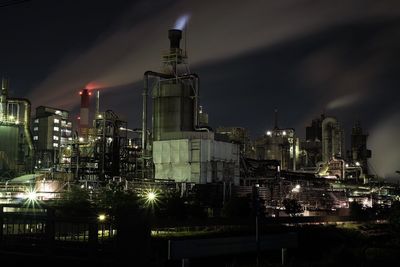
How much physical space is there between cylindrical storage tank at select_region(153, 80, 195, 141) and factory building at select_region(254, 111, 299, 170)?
42649 mm

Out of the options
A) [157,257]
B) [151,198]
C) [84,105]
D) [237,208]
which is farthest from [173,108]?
[157,257]

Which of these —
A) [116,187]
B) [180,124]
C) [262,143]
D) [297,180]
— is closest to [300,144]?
[262,143]

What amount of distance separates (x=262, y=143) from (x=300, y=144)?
746 inches

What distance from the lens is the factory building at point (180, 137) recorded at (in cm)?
5934

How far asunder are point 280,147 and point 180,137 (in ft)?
180

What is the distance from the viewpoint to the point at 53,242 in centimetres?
1519

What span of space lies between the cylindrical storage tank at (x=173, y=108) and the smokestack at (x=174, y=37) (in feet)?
19.6

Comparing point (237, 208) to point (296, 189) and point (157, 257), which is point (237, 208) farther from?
point (157, 257)

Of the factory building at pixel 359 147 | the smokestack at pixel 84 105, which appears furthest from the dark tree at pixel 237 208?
the factory building at pixel 359 147

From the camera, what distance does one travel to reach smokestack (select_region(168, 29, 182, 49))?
7112 centimetres

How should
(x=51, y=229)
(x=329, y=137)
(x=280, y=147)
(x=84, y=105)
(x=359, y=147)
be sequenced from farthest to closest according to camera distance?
(x=359, y=147) → (x=280, y=147) → (x=329, y=137) → (x=84, y=105) → (x=51, y=229)

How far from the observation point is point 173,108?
221 feet

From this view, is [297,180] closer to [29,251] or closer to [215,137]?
[215,137]

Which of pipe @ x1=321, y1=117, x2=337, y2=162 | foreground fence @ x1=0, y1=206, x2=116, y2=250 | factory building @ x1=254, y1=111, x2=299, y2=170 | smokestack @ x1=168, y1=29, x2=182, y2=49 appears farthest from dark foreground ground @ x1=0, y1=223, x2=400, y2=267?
factory building @ x1=254, y1=111, x2=299, y2=170
